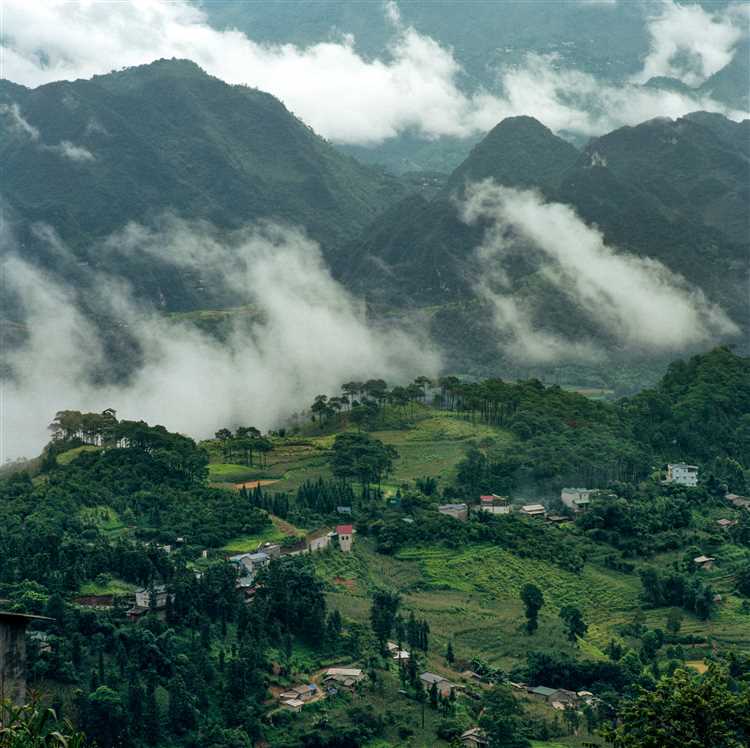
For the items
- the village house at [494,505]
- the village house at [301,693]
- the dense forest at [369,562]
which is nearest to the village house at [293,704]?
the village house at [301,693]

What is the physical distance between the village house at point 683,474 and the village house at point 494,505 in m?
8.33

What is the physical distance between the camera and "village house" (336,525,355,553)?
52412 millimetres

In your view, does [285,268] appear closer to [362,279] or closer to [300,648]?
[362,279]

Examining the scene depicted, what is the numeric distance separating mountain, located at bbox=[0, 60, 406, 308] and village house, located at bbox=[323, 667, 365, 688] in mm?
86346

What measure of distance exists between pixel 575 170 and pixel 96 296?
40.7 metres

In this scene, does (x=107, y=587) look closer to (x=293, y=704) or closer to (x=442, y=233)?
(x=293, y=704)

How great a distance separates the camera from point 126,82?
155250 millimetres

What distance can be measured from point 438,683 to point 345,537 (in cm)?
1193

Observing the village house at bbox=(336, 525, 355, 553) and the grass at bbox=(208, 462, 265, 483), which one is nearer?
the village house at bbox=(336, 525, 355, 553)

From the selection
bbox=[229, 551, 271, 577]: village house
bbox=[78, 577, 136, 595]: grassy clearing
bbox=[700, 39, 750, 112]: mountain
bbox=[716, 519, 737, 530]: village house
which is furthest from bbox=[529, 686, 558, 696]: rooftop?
bbox=[700, 39, 750, 112]: mountain

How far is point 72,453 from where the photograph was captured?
206 ft

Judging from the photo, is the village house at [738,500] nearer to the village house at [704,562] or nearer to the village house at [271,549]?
the village house at [704,562]

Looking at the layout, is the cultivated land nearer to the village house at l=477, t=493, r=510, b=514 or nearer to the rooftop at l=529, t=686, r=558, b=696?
the rooftop at l=529, t=686, r=558, b=696

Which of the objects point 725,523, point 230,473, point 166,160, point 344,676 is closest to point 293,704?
point 344,676
